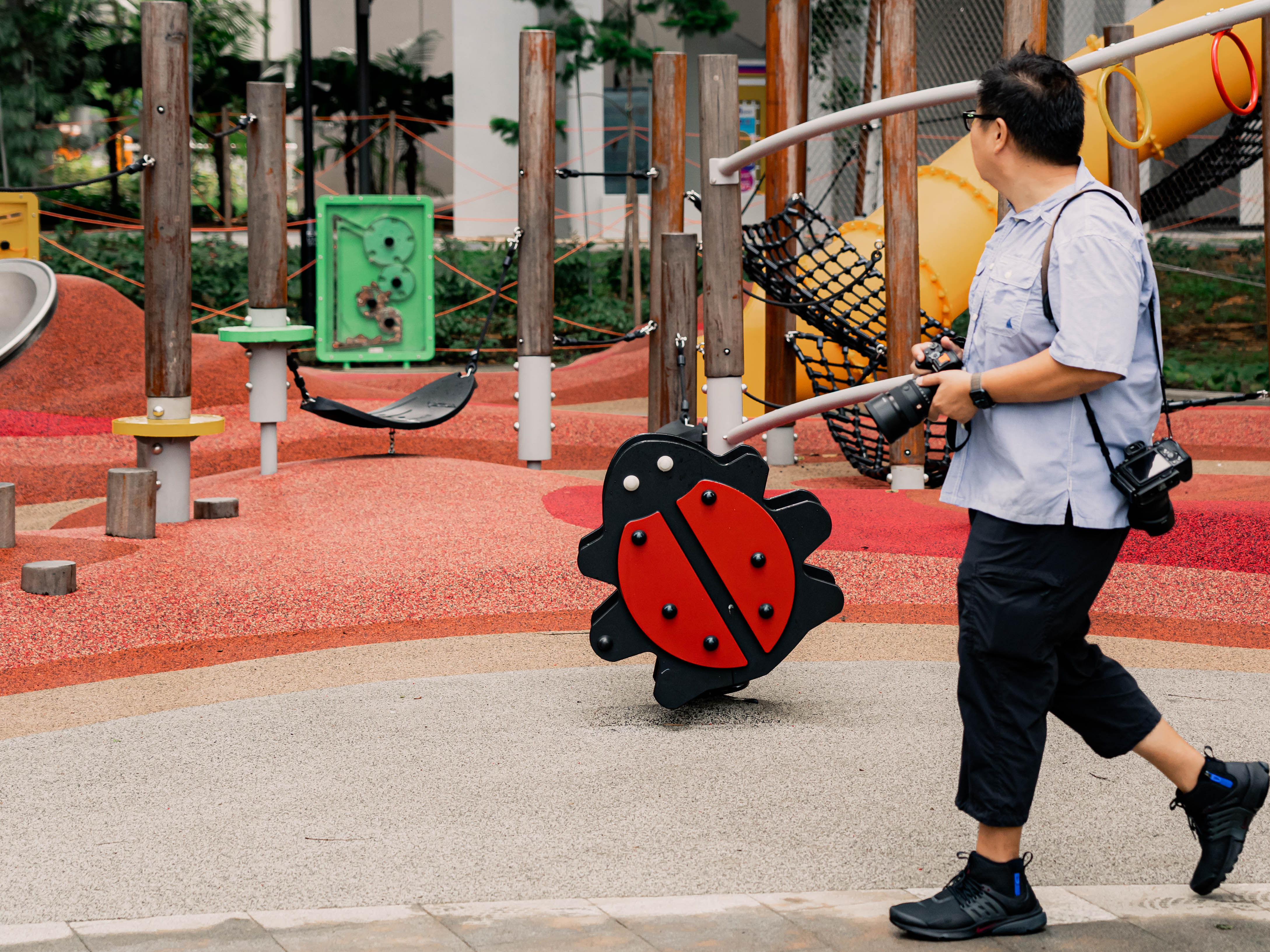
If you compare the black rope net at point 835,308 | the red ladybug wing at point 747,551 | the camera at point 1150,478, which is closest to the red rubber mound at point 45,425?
the black rope net at point 835,308

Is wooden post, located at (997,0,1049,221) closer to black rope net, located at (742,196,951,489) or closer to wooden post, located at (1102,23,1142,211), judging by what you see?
wooden post, located at (1102,23,1142,211)

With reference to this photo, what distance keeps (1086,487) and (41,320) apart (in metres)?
10.3

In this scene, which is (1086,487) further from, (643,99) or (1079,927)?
(643,99)

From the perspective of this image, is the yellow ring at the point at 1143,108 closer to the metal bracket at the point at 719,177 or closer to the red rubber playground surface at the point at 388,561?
the metal bracket at the point at 719,177

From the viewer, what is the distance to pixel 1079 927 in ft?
7.58

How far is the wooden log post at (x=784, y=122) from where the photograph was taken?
834 cm

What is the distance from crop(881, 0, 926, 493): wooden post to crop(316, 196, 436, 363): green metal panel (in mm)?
3438

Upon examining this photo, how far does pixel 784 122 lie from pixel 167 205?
3.84 metres

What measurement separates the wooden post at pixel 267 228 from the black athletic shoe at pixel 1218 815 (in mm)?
5582

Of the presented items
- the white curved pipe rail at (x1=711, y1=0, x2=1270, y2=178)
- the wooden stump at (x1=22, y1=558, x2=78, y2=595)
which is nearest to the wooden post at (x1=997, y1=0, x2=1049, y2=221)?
the white curved pipe rail at (x1=711, y1=0, x2=1270, y2=178)

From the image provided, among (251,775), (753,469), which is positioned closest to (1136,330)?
(753,469)

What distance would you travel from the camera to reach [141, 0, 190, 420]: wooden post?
20.2 feet

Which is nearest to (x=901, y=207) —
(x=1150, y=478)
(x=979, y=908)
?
(x=1150, y=478)

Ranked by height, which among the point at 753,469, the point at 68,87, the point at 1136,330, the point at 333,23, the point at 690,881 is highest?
the point at 333,23
